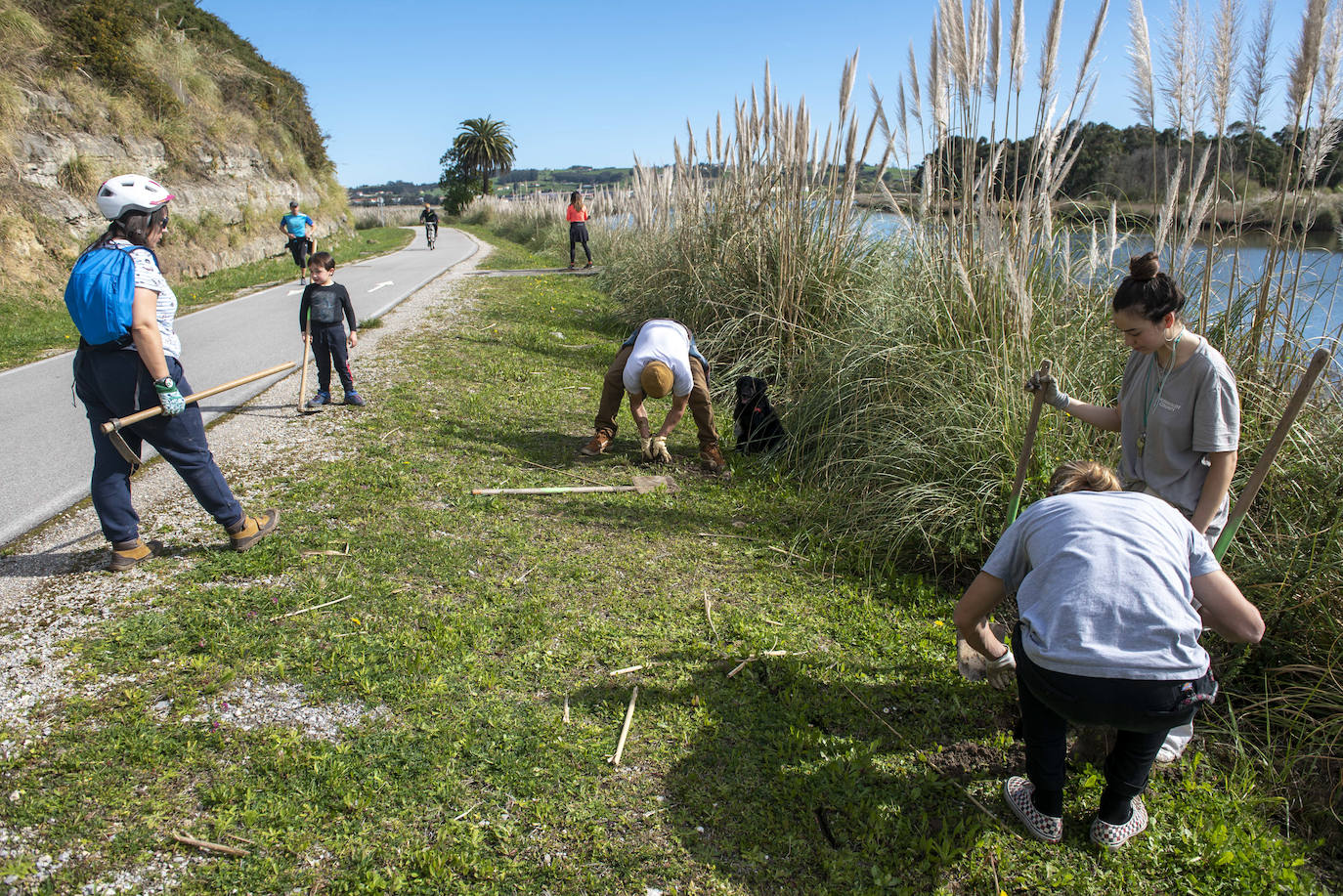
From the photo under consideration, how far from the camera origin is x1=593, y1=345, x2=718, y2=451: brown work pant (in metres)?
5.91

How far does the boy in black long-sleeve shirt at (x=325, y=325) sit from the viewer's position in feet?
22.3

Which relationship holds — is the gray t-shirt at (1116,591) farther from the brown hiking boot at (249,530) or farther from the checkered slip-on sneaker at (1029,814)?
the brown hiking boot at (249,530)

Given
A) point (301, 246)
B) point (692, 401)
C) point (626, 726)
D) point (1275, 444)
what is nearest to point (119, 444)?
point (626, 726)

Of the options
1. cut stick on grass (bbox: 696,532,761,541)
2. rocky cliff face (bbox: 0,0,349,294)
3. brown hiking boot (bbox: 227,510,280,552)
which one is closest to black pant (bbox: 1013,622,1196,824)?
cut stick on grass (bbox: 696,532,761,541)

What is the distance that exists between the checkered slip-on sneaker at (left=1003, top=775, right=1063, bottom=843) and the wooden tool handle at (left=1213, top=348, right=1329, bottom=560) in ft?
3.86

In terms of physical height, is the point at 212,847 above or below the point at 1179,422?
below

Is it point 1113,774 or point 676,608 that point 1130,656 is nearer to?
point 1113,774

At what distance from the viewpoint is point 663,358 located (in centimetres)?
563

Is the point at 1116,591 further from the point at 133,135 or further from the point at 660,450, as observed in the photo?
the point at 133,135

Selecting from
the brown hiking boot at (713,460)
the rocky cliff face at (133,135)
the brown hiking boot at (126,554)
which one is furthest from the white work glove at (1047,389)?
the rocky cliff face at (133,135)

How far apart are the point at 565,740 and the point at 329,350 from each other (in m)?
5.17

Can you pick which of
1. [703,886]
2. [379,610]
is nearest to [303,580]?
[379,610]

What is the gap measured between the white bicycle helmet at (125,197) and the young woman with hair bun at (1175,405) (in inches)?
163

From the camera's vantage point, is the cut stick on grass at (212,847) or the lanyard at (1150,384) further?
the lanyard at (1150,384)
